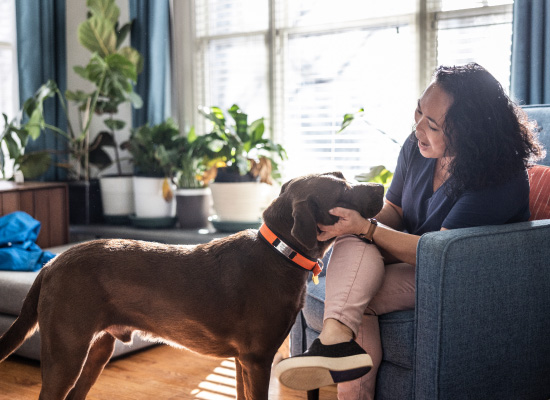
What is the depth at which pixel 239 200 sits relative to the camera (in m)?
3.37

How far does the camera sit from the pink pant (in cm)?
169

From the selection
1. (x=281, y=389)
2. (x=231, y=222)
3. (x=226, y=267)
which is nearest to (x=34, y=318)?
(x=226, y=267)

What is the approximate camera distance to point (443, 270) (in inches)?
60.9

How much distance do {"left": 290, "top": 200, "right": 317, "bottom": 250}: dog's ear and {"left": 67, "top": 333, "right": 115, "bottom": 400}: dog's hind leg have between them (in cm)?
67

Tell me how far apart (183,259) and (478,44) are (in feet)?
7.03

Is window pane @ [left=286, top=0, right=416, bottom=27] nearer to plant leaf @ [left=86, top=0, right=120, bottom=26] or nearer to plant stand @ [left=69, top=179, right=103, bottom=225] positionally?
plant leaf @ [left=86, top=0, right=120, bottom=26]

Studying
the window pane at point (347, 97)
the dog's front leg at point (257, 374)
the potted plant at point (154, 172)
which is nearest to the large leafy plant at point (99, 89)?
the potted plant at point (154, 172)

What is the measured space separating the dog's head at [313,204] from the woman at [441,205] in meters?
0.03

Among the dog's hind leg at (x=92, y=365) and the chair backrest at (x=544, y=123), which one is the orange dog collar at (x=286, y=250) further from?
the chair backrest at (x=544, y=123)

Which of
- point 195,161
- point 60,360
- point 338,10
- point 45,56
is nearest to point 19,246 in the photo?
point 195,161

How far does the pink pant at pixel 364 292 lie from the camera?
1.69m

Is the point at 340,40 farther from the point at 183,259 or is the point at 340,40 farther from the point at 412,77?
the point at 183,259

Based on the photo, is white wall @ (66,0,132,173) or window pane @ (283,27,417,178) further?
white wall @ (66,0,132,173)

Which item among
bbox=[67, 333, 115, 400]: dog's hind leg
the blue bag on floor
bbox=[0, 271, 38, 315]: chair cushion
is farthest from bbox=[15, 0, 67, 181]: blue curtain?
bbox=[67, 333, 115, 400]: dog's hind leg
